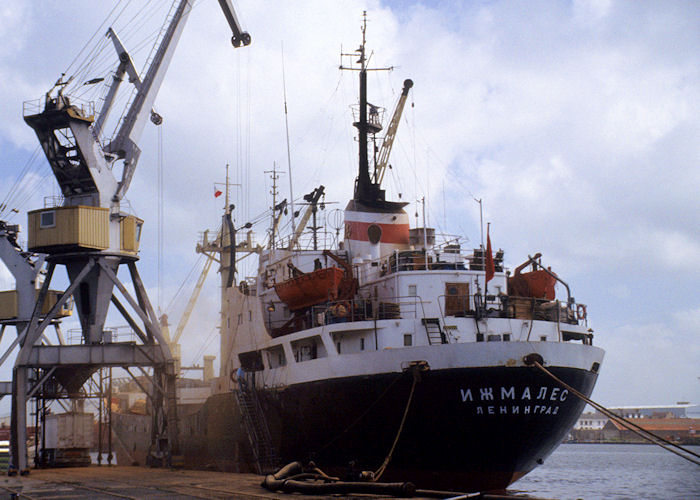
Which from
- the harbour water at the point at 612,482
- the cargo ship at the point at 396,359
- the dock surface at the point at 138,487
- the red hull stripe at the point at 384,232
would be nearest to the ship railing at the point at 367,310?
the cargo ship at the point at 396,359

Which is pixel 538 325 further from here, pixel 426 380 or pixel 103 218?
pixel 103 218

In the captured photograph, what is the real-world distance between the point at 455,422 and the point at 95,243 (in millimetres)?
18967

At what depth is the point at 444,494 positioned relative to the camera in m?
19.8

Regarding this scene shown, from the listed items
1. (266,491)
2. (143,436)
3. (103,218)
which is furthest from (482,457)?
(143,436)

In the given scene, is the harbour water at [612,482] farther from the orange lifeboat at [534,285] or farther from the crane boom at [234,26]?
the crane boom at [234,26]

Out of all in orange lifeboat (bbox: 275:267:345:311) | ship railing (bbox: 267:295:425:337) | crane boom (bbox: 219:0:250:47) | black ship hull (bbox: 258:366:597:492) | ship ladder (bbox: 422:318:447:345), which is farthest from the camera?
crane boom (bbox: 219:0:250:47)

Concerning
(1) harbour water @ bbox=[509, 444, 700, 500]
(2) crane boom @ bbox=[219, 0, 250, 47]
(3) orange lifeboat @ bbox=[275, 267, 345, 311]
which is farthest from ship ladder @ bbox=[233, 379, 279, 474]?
(2) crane boom @ bbox=[219, 0, 250, 47]

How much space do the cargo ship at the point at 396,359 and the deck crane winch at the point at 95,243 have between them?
12.9ft

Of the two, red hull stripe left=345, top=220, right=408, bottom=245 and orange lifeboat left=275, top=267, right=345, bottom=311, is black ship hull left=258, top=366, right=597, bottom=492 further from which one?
red hull stripe left=345, top=220, right=408, bottom=245

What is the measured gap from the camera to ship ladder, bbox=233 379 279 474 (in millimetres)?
31875

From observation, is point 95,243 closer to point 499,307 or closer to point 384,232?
point 384,232

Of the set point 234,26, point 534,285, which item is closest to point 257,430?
point 534,285

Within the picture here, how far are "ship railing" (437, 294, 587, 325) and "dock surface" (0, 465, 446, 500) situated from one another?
9171mm

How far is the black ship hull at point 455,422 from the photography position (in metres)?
25.1
